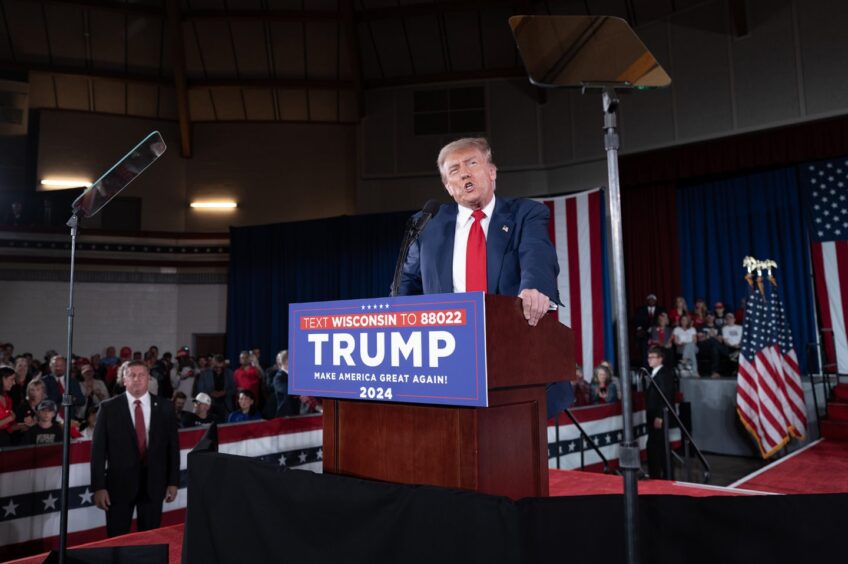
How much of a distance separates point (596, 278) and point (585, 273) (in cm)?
24


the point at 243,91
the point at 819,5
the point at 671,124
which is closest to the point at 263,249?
the point at 243,91

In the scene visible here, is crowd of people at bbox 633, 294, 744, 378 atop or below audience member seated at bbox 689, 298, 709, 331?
below

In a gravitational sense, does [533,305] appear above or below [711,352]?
above

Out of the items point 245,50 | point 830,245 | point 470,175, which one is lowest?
point 470,175

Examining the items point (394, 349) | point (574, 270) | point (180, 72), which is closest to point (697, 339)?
point (574, 270)

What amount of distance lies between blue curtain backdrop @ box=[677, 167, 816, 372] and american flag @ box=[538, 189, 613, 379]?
248cm

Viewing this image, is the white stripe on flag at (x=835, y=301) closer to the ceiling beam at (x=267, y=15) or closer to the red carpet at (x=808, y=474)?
the red carpet at (x=808, y=474)

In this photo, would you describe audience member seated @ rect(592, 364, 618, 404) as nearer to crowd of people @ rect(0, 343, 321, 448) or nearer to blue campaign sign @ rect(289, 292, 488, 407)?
crowd of people @ rect(0, 343, 321, 448)

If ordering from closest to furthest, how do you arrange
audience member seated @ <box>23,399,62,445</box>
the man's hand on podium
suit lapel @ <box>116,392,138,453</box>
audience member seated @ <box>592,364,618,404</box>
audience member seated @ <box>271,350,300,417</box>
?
the man's hand on podium
suit lapel @ <box>116,392,138,453</box>
audience member seated @ <box>23,399,62,445</box>
audience member seated @ <box>271,350,300,417</box>
audience member seated @ <box>592,364,618,404</box>

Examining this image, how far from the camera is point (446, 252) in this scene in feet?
6.86

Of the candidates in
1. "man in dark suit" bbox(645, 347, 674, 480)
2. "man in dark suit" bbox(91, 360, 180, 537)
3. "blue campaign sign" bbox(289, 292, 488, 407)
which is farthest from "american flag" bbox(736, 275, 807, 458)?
"blue campaign sign" bbox(289, 292, 488, 407)

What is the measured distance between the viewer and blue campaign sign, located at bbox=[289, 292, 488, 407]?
5.08ft

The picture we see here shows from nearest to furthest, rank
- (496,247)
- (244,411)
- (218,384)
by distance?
(496,247) → (244,411) → (218,384)

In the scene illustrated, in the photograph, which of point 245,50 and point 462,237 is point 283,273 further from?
point 462,237
